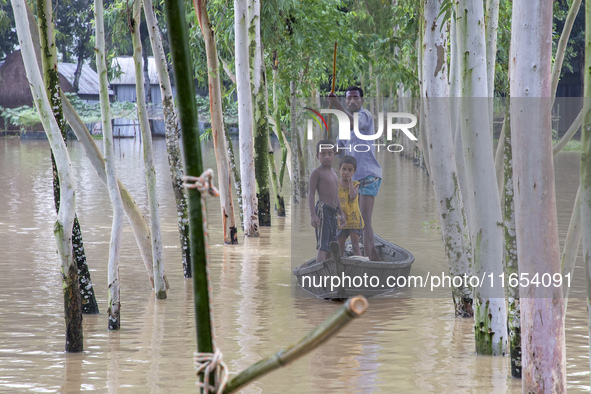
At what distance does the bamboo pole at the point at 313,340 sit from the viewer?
1.10m

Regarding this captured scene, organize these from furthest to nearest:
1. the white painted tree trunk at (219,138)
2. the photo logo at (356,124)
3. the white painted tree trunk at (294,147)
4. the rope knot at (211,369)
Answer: the white painted tree trunk at (294,147) → the white painted tree trunk at (219,138) → the photo logo at (356,124) → the rope knot at (211,369)

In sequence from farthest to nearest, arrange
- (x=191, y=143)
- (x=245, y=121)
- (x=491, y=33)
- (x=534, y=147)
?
(x=245, y=121)
(x=491, y=33)
(x=534, y=147)
(x=191, y=143)

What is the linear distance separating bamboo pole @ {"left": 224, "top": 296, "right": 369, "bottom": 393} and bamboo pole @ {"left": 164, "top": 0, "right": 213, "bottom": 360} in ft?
0.40

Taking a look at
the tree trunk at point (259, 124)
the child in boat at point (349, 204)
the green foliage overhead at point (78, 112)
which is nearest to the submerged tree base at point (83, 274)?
the child in boat at point (349, 204)

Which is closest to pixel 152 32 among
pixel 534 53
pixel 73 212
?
pixel 73 212

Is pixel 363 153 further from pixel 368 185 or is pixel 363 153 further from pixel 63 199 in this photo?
pixel 63 199

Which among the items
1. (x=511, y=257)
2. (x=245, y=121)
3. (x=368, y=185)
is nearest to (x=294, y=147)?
(x=245, y=121)

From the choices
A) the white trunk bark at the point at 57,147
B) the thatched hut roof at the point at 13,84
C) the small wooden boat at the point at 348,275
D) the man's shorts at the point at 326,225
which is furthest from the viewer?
the thatched hut roof at the point at 13,84

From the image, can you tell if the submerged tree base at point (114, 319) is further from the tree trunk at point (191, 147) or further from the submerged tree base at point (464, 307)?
the tree trunk at point (191, 147)

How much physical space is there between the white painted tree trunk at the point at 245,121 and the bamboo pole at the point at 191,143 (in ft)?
38.6

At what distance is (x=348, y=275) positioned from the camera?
855 cm

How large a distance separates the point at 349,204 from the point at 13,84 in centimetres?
4601

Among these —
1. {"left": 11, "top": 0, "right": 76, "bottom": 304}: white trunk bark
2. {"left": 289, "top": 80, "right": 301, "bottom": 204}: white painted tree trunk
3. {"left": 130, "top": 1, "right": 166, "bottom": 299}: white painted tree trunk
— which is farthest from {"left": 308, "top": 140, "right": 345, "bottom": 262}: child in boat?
{"left": 289, "top": 80, "right": 301, "bottom": 204}: white painted tree trunk

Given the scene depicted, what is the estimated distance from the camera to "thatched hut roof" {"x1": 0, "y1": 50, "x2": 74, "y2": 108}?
1955 inches
